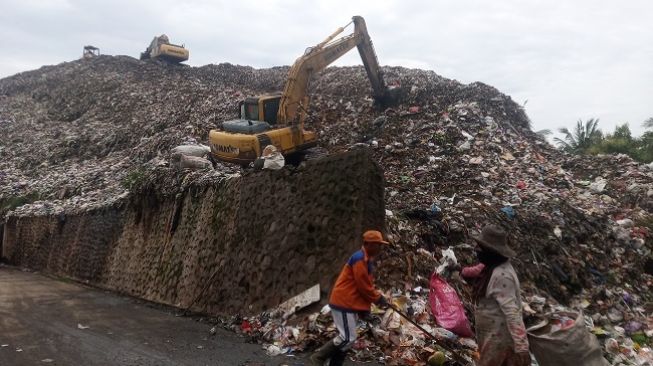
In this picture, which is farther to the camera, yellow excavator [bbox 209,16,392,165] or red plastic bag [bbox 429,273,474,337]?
yellow excavator [bbox 209,16,392,165]

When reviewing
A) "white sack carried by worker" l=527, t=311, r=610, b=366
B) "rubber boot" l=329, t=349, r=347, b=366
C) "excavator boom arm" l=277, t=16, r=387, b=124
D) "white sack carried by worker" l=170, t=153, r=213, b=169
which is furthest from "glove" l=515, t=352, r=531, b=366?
"excavator boom arm" l=277, t=16, r=387, b=124

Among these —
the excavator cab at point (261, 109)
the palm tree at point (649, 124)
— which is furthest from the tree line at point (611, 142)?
the excavator cab at point (261, 109)

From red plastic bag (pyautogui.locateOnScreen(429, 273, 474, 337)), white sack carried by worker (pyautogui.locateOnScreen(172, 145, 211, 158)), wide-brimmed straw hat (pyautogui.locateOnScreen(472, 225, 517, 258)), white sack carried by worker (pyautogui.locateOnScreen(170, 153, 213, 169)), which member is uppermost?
white sack carried by worker (pyautogui.locateOnScreen(172, 145, 211, 158))

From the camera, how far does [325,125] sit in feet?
46.1

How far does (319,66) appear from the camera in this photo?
11562 millimetres

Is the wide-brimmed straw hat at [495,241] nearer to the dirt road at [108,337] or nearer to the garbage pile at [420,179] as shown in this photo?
the garbage pile at [420,179]

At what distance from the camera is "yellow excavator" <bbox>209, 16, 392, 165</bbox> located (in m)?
9.37

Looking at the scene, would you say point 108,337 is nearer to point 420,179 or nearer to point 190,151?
point 190,151

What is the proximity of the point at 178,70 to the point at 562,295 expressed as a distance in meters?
21.7

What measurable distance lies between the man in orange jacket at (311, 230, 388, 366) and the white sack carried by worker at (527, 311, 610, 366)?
3.70 ft

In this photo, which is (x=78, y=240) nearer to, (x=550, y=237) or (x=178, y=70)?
(x=550, y=237)

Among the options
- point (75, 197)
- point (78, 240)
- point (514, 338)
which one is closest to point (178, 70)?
point (75, 197)

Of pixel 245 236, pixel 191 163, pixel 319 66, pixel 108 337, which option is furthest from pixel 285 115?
pixel 108 337

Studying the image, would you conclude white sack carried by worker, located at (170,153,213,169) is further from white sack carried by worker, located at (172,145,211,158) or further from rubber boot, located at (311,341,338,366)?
rubber boot, located at (311,341,338,366)
